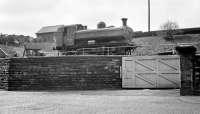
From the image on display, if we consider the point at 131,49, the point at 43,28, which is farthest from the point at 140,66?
the point at 43,28

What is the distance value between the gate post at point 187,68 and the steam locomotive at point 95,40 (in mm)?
10237

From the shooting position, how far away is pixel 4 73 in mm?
18188

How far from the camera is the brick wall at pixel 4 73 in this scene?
18.0 meters

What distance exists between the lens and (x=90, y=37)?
24.3 m

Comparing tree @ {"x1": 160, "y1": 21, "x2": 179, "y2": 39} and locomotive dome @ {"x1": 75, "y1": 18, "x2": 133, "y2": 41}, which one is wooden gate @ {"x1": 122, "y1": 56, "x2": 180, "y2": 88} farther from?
tree @ {"x1": 160, "y1": 21, "x2": 179, "y2": 39}

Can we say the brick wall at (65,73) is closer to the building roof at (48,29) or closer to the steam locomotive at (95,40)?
the steam locomotive at (95,40)

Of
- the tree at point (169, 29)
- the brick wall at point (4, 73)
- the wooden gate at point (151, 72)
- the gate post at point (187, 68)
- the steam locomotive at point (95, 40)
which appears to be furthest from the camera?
the tree at point (169, 29)

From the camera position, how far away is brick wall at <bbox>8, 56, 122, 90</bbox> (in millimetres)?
16469

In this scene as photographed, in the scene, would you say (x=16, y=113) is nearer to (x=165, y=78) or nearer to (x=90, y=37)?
(x=165, y=78)

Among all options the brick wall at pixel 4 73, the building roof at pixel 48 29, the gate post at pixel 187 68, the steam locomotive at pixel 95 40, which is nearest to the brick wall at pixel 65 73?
the brick wall at pixel 4 73

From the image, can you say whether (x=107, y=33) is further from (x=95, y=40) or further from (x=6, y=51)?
(x=6, y=51)

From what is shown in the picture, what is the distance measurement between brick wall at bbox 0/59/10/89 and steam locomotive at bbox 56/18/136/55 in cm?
652

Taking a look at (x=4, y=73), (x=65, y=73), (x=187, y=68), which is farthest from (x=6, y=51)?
(x=187, y=68)

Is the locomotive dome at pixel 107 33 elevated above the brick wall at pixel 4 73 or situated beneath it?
elevated above
